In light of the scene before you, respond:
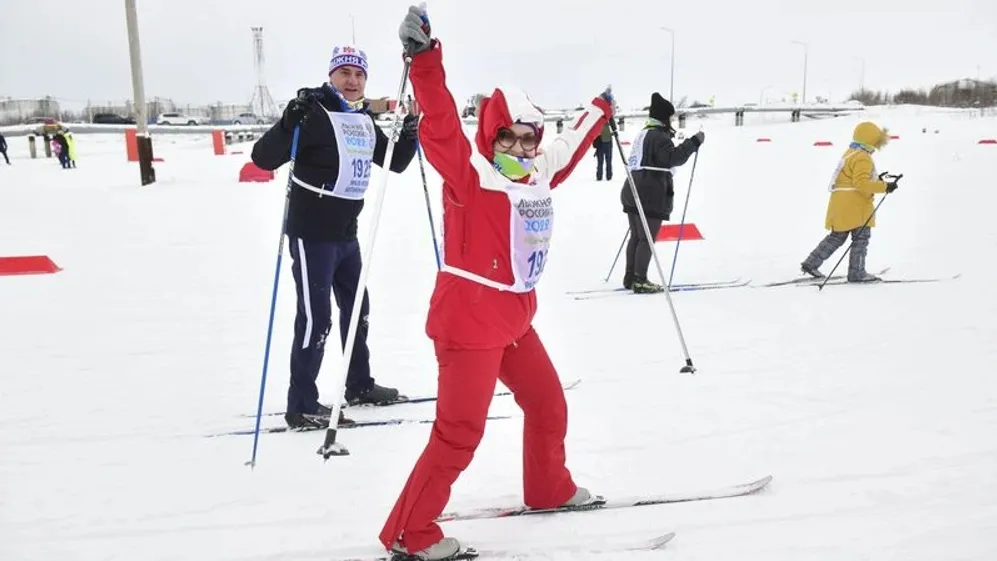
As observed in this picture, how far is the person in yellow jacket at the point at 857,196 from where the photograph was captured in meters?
6.81

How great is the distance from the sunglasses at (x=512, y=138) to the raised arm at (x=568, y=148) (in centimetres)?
18

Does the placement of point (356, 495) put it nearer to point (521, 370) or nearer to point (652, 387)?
point (521, 370)

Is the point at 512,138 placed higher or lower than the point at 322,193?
higher

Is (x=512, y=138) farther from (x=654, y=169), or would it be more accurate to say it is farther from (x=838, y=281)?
(x=838, y=281)

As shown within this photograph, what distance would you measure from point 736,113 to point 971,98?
14428 mm

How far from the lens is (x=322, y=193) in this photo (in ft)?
11.6

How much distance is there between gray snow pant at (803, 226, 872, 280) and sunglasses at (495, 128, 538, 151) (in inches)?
219

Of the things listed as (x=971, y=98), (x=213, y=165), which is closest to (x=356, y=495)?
(x=213, y=165)

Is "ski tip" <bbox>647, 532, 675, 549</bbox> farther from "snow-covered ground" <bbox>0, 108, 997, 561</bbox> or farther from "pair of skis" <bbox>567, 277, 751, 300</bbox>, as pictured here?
"pair of skis" <bbox>567, 277, 751, 300</bbox>

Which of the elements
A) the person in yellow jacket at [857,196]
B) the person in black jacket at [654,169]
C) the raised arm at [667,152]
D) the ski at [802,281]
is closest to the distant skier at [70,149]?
the person in black jacket at [654,169]

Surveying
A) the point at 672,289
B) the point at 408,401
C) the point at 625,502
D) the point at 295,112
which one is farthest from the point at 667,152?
the point at 625,502

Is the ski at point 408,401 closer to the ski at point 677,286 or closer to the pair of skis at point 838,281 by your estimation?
the ski at point 677,286

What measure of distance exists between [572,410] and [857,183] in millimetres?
4481

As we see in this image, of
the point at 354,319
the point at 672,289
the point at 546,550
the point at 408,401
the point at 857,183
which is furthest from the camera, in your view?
the point at 672,289
